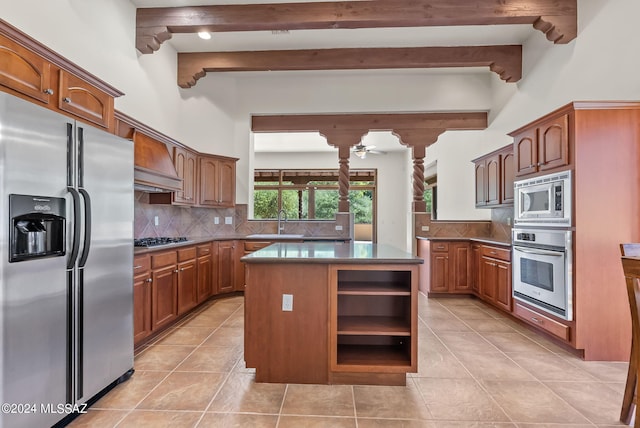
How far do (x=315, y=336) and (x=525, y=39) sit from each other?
459cm

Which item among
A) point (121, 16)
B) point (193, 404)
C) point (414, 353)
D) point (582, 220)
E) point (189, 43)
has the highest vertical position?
point (189, 43)

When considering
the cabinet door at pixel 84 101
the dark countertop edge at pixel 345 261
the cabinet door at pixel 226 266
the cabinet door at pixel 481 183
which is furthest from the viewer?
the cabinet door at pixel 481 183

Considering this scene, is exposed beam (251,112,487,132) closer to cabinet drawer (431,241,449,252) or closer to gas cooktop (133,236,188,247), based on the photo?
cabinet drawer (431,241,449,252)

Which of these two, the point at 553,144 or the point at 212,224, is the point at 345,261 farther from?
the point at 212,224

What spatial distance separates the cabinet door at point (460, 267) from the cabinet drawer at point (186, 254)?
3.54m

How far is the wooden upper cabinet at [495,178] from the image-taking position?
425 cm

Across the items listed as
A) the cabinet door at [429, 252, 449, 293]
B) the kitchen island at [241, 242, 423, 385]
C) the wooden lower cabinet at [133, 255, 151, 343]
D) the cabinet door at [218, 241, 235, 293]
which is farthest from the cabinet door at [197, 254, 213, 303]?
the cabinet door at [429, 252, 449, 293]

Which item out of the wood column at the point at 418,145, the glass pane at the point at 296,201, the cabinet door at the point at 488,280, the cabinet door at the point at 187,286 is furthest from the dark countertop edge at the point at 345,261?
the glass pane at the point at 296,201

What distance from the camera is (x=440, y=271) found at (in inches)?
186

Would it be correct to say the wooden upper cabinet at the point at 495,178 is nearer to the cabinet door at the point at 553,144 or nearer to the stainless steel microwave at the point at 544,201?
the stainless steel microwave at the point at 544,201

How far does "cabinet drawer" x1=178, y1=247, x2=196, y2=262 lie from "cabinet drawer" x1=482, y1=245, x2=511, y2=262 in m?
3.69

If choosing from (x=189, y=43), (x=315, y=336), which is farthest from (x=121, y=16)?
(x=315, y=336)

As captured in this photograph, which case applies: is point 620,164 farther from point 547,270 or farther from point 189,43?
point 189,43

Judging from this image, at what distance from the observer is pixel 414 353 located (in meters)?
2.21
